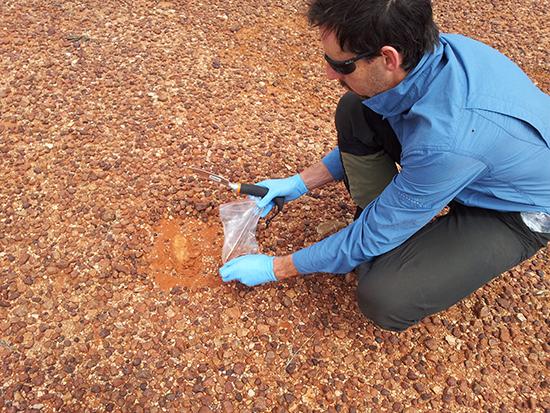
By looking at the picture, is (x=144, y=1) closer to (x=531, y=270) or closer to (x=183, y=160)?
(x=183, y=160)

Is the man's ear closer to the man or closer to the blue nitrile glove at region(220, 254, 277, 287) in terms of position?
the man

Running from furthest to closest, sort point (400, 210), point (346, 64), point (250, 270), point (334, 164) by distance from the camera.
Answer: point (334, 164), point (250, 270), point (400, 210), point (346, 64)

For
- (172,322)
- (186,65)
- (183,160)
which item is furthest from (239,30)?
(172,322)

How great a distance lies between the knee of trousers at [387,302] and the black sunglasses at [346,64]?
652 mm

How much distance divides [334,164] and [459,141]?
78cm

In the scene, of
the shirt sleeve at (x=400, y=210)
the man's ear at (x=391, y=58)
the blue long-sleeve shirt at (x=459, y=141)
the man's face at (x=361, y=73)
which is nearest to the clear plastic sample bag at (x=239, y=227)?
the shirt sleeve at (x=400, y=210)

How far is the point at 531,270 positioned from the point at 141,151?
1.70 meters

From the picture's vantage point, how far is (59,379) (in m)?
1.58

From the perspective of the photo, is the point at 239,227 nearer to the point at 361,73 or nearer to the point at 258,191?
the point at 258,191

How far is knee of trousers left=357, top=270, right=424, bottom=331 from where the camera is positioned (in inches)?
61.7

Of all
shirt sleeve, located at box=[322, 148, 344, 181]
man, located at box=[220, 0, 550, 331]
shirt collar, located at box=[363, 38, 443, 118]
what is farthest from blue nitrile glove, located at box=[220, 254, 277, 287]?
Result: shirt collar, located at box=[363, 38, 443, 118]

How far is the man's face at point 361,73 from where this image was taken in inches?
51.2

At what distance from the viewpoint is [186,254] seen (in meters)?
1.90

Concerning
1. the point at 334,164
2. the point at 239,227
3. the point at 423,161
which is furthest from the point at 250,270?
the point at 423,161
